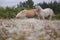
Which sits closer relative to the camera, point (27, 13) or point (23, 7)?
point (27, 13)

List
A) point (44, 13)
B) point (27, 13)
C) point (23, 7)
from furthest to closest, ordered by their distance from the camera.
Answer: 1. point (23, 7)
2. point (27, 13)
3. point (44, 13)

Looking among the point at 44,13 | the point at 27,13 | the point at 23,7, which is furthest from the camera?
the point at 23,7

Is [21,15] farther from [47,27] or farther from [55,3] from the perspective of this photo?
[47,27]

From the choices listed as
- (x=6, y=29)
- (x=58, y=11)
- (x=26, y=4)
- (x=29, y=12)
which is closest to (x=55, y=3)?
(x=58, y=11)

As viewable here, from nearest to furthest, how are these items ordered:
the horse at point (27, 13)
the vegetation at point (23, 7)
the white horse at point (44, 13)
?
the white horse at point (44, 13), the horse at point (27, 13), the vegetation at point (23, 7)

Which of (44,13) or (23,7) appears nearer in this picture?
(44,13)

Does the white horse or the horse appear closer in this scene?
the white horse

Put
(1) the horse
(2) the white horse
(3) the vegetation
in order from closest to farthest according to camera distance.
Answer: (2) the white horse < (1) the horse < (3) the vegetation

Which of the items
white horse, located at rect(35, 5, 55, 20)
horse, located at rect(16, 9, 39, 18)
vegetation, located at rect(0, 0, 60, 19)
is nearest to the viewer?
white horse, located at rect(35, 5, 55, 20)

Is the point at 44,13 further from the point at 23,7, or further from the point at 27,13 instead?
the point at 23,7

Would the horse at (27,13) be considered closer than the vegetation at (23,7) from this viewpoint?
Yes

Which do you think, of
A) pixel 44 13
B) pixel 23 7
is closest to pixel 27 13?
pixel 44 13

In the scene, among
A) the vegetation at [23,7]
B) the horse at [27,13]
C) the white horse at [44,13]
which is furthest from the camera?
the vegetation at [23,7]

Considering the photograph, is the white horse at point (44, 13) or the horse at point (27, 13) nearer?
the white horse at point (44, 13)
